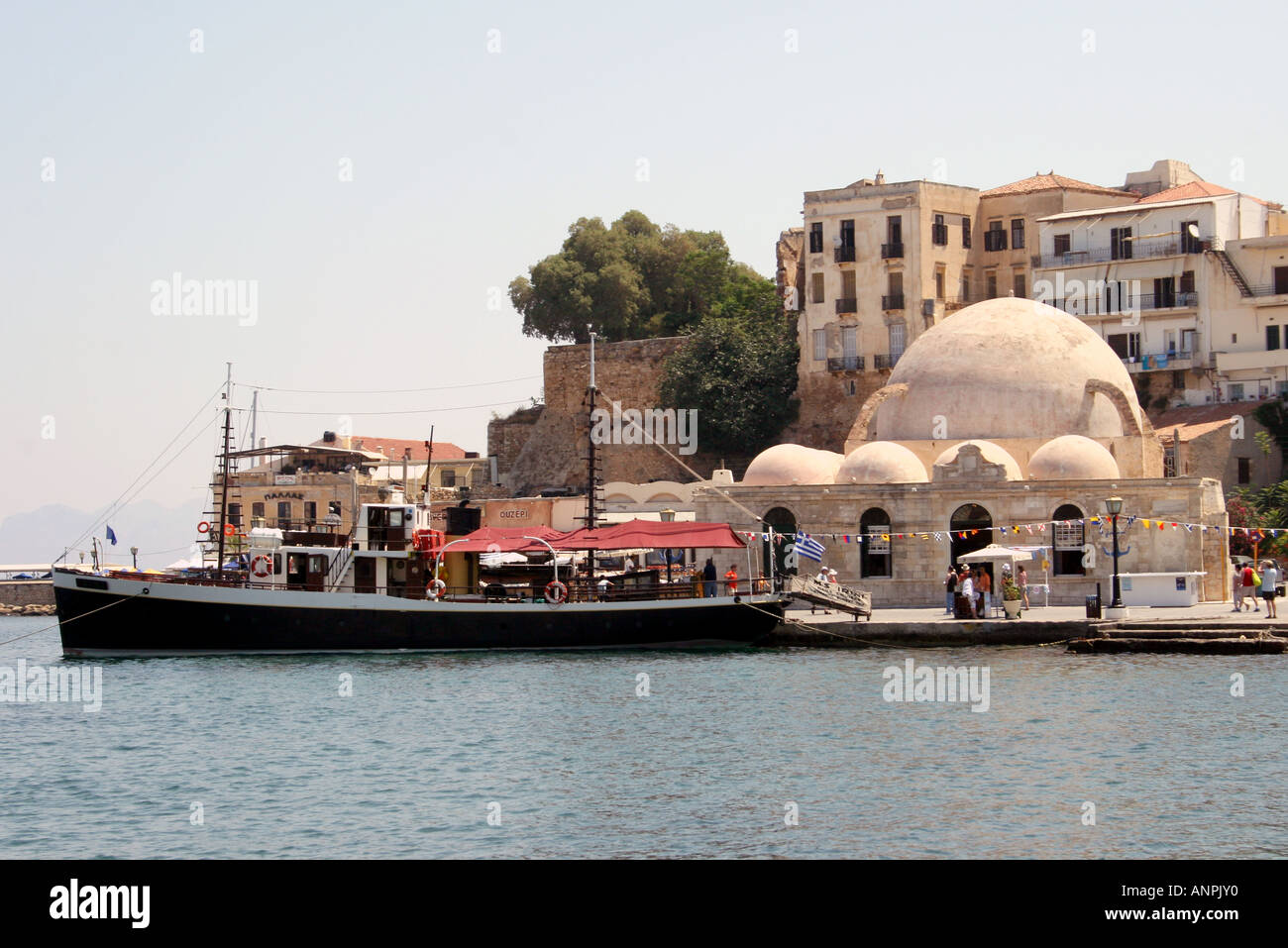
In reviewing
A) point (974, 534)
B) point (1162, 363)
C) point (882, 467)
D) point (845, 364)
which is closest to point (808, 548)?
point (882, 467)

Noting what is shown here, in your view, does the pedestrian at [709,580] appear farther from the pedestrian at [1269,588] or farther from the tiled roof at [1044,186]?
the tiled roof at [1044,186]

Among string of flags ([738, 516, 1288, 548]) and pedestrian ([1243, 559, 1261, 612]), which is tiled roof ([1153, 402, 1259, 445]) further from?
pedestrian ([1243, 559, 1261, 612])

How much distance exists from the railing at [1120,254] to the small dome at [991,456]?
Answer: 59.2 feet

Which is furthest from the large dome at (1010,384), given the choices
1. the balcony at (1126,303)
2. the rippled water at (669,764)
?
the rippled water at (669,764)

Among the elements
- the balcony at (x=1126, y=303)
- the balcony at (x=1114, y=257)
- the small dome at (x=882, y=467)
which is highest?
the balcony at (x=1114, y=257)

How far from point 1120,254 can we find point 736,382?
576 inches

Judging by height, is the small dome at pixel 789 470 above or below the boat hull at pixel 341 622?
above

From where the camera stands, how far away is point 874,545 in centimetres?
3688

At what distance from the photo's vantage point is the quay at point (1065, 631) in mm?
29094

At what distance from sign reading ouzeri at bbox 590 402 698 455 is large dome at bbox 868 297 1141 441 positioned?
18598 mm

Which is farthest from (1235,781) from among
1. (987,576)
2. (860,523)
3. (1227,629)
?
(860,523)

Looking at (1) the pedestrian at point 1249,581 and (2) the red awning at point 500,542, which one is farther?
(2) the red awning at point 500,542
